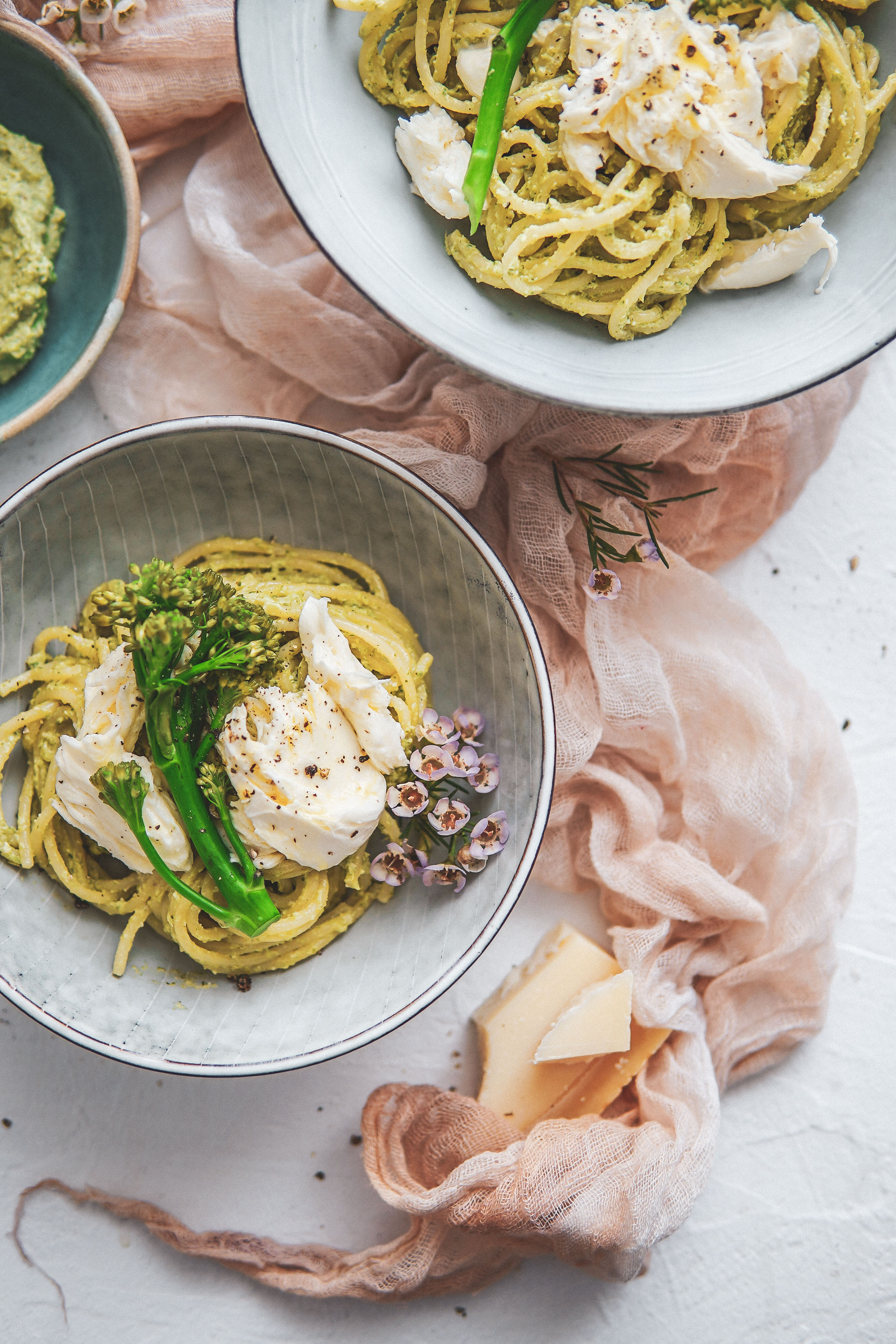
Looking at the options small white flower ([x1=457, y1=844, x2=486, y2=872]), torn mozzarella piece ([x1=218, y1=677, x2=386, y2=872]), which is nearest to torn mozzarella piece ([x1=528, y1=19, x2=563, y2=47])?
torn mozzarella piece ([x1=218, y1=677, x2=386, y2=872])

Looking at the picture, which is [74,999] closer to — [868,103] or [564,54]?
[564,54]

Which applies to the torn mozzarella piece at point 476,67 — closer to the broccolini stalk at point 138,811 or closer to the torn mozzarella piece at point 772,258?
the torn mozzarella piece at point 772,258

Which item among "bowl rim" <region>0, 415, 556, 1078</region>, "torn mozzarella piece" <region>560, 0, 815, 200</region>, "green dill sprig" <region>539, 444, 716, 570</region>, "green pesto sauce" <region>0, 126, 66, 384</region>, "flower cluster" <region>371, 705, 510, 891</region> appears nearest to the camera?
"torn mozzarella piece" <region>560, 0, 815, 200</region>

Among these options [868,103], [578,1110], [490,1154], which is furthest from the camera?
[578,1110]

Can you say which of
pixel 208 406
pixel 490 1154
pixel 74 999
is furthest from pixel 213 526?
pixel 490 1154

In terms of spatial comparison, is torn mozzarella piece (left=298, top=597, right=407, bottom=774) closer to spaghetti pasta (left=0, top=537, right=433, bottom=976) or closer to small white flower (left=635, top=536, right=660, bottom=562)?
spaghetti pasta (left=0, top=537, right=433, bottom=976)

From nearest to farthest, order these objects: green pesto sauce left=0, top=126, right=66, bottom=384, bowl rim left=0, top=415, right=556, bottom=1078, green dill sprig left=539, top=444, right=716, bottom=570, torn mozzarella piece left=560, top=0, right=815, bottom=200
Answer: torn mozzarella piece left=560, top=0, right=815, bottom=200 → bowl rim left=0, top=415, right=556, bottom=1078 → green pesto sauce left=0, top=126, right=66, bottom=384 → green dill sprig left=539, top=444, right=716, bottom=570

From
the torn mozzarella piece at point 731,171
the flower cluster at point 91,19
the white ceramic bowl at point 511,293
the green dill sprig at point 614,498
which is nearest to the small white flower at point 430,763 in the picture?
the green dill sprig at point 614,498
